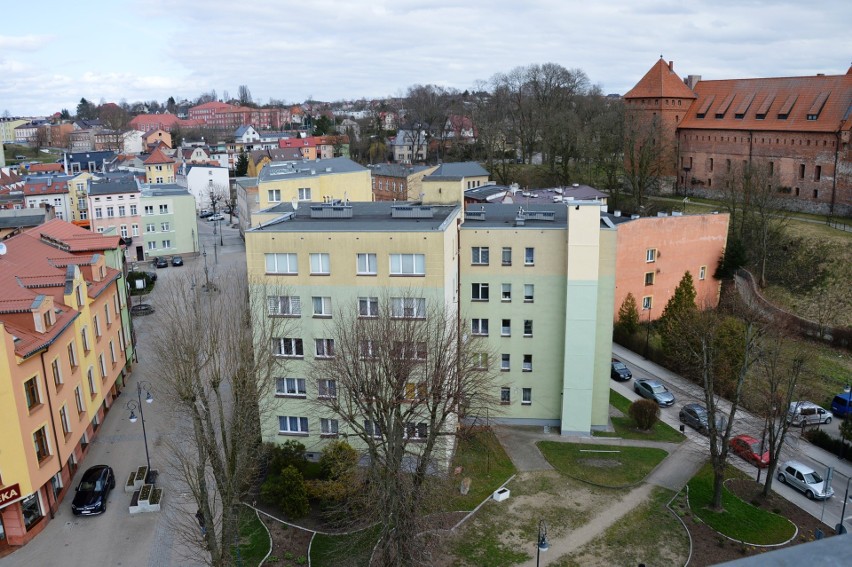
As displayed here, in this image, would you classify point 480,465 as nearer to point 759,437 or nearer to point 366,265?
point 366,265

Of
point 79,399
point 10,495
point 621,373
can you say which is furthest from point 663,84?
point 10,495

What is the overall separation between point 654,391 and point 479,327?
10599 mm

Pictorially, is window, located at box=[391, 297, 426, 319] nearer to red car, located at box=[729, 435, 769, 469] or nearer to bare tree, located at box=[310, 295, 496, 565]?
bare tree, located at box=[310, 295, 496, 565]

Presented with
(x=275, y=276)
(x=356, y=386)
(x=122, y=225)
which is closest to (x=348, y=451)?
(x=356, y=386)

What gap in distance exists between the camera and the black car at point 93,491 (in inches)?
948

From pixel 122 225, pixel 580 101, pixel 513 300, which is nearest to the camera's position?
pixel 513 300

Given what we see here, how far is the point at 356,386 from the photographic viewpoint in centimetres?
2164

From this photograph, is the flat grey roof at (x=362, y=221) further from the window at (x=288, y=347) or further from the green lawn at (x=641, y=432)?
the green lawn at (x=641, y=432)

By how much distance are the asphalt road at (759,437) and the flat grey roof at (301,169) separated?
2339 cm

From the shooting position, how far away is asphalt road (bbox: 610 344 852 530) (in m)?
25.3

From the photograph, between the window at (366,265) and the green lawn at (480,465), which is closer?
the green lawn at (480,465)

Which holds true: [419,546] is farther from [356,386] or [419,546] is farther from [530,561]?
[356,386]

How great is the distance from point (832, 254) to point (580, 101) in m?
50.9

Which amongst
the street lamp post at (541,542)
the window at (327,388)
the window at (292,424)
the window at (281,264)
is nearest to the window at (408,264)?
the window at (281,264)
